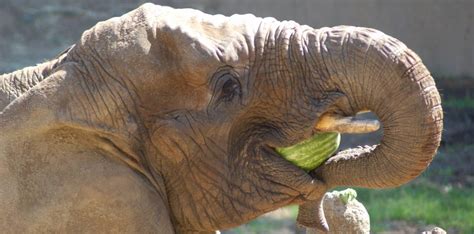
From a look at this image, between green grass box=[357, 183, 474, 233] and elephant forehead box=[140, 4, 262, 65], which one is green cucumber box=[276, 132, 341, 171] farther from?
green grass box=[357, 183, 474, 233]

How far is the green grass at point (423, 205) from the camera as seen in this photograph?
878 cm

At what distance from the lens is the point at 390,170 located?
2979 mm

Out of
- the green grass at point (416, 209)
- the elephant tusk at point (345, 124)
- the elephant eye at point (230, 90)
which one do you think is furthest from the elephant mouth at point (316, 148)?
A: the green grass at point (416, 209)

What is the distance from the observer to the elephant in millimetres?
3066

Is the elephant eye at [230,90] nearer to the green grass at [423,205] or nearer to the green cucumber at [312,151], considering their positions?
the green cucumber at [312,151]

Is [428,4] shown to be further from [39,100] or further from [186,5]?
[39,100]

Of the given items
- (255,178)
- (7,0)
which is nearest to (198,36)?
(255,178)

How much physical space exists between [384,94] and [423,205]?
6381 mm

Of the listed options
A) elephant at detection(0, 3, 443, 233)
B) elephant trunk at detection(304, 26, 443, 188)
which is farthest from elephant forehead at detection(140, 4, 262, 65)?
elephant trunk at detection(304, 26, 443, 188)

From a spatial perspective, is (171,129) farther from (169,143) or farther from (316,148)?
(316,148)

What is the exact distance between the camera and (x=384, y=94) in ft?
9.57

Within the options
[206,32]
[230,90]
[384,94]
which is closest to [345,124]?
[384,94]

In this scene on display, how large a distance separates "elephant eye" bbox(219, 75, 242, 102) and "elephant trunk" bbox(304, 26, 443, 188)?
19 centimetres

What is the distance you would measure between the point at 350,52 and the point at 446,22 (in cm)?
957
